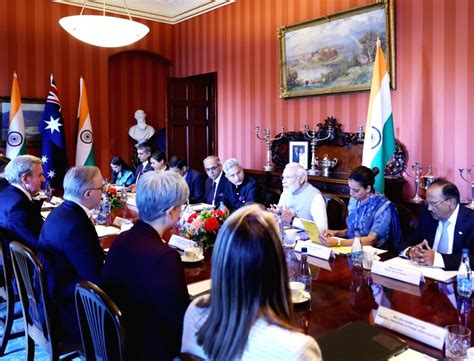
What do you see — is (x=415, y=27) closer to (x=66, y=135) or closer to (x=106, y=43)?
(x=106, y=43)

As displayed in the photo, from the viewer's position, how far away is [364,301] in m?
1.80

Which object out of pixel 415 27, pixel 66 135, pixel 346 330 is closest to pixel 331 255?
pixel 346 330

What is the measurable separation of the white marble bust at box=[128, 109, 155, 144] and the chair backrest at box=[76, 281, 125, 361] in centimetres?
591

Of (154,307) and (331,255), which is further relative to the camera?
(331,255)

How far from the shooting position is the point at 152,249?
1562 mm

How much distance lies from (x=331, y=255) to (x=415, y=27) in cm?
288

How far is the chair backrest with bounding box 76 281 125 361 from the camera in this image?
1.41 m

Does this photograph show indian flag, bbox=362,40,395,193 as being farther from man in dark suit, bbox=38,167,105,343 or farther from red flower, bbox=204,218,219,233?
man in dark suit, bbox=38,167,105,343

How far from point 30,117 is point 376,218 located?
5214 millimetres

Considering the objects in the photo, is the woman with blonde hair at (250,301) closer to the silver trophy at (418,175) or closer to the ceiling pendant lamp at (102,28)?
the ceiling pendant lamp at (102,28)

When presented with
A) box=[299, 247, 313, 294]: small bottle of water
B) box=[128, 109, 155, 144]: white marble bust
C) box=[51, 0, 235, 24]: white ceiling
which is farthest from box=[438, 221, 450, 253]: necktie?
box=[128, 109, 155, 144]: white marble bust

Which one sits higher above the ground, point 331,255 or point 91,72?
point 91,72

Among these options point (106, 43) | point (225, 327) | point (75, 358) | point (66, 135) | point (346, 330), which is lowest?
point (75, 358)

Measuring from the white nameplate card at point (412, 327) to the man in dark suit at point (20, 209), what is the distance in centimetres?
195
